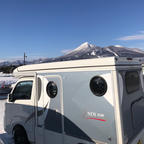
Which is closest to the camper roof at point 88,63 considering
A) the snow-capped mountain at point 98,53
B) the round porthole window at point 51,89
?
the round porthole window at point 51,89

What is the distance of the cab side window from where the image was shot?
12.8ft

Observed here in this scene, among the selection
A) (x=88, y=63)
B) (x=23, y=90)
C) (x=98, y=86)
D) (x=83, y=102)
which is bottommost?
(x=83, y=102)

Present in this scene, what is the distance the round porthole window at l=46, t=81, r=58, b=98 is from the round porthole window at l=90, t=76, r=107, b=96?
90cm

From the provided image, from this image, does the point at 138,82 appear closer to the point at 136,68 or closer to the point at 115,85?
the point at 136,68

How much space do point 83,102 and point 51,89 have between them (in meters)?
0.89

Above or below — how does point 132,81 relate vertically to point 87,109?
above

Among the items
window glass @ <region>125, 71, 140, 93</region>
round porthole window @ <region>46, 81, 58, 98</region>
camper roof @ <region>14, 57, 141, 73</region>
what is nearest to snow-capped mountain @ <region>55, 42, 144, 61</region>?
camper roof @ <region>14, 57, 141, 73</region>

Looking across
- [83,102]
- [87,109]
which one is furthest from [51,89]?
[87,109]

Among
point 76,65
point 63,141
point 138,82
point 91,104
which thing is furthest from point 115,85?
point 63,141

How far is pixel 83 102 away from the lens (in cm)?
278

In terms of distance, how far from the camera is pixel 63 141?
3.08 meters

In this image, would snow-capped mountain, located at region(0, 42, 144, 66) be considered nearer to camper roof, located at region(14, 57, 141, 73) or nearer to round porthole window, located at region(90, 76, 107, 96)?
camper roof, located at region(14, 57, 141, 73)

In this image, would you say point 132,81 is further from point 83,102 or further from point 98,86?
point 83,102

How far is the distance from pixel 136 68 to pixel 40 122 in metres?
2.59
